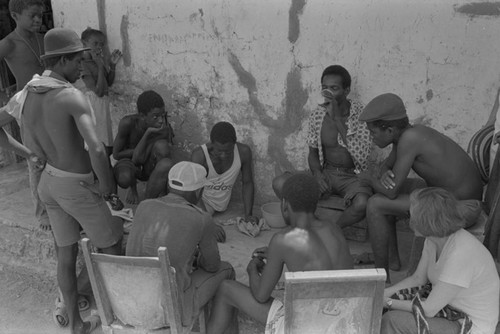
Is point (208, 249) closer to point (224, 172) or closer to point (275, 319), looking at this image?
point (275, 319)

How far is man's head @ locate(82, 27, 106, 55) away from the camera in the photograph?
15.1 ft

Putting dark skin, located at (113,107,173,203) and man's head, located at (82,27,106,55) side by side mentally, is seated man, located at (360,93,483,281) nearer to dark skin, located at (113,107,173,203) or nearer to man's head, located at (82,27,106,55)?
dark skin, located at (113,107,173,203)

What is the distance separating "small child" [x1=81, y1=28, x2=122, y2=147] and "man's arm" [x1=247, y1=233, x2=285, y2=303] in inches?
107

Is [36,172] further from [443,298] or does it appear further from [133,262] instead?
[443,298]

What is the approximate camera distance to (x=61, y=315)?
137 inches

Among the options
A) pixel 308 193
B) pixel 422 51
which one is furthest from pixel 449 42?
pixel 308 193

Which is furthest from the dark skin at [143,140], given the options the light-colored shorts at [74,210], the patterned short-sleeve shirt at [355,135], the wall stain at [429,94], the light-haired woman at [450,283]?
the light-haired woman at [450,283]

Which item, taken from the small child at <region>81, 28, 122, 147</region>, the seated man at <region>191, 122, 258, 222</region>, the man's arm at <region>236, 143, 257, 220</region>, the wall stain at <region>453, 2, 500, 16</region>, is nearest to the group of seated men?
the seated man at <region>191, 122, 258, 222</region>

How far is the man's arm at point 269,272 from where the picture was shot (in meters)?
2.50

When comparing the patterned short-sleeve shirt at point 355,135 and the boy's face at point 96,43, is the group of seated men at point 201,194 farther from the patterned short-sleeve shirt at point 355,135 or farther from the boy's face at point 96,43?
the boy's face at point 96,43

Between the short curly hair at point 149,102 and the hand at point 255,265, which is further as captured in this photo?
the short curly hair at point 149,102

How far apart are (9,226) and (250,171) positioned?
2.21 m

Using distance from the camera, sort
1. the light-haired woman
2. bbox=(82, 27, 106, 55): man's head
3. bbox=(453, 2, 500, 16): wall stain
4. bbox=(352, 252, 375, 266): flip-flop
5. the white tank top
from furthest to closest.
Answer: bbox=(82, 27, 106, 55): man's head → the white tank top → bbox=(352, 252, 375, 266): flip-flop → bbox=(453, 2, 500, 16): wall stain → the light-haired woman

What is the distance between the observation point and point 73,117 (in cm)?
285
